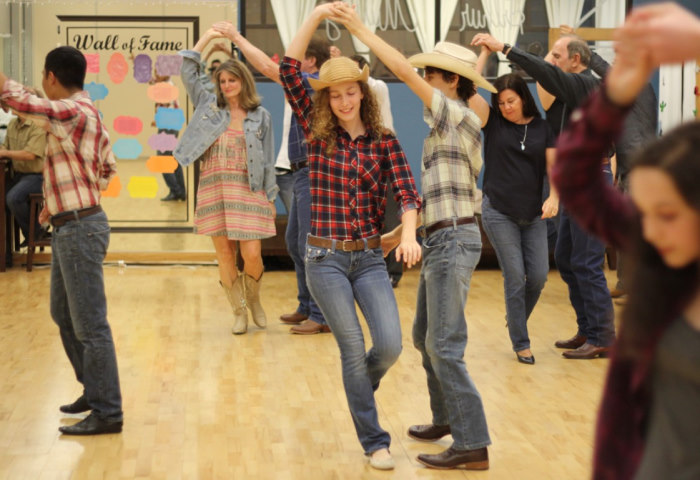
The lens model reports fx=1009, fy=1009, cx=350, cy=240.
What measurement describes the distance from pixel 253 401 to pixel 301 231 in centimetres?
165

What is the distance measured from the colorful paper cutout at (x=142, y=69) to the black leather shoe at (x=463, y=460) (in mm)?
6420

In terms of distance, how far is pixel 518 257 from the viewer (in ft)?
17.9

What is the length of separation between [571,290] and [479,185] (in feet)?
13.0

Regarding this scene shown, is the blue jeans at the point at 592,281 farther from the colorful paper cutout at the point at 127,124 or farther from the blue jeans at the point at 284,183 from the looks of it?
the colorful paper cutout at the point at 127,124

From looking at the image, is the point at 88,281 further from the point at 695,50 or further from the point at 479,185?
the point at 479,185

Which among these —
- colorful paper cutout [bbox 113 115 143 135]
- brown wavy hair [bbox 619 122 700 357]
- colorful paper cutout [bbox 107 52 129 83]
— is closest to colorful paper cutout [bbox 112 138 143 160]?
colorful paper cutout [bbox 113 115 143 135]

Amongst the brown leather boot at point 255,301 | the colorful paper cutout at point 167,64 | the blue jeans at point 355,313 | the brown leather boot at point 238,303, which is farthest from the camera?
the colorful paper cutout at point 167,64

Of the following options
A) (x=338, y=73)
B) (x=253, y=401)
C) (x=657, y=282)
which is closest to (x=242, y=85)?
(x=253, y=401)

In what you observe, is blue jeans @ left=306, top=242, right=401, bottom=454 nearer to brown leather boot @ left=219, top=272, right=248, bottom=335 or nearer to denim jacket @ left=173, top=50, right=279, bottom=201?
denim jacket @ left=173, top=50, right=279, bottom=201

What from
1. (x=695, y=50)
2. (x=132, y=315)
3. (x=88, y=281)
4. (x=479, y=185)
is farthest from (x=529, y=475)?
(x=479, y=185)

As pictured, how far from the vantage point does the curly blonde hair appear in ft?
12.2

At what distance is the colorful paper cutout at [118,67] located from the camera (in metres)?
9.31

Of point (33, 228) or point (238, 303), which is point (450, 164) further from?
point (33, 228)

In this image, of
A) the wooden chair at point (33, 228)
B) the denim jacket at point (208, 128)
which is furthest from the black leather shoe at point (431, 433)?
the wooden chair at point (33, 228)
